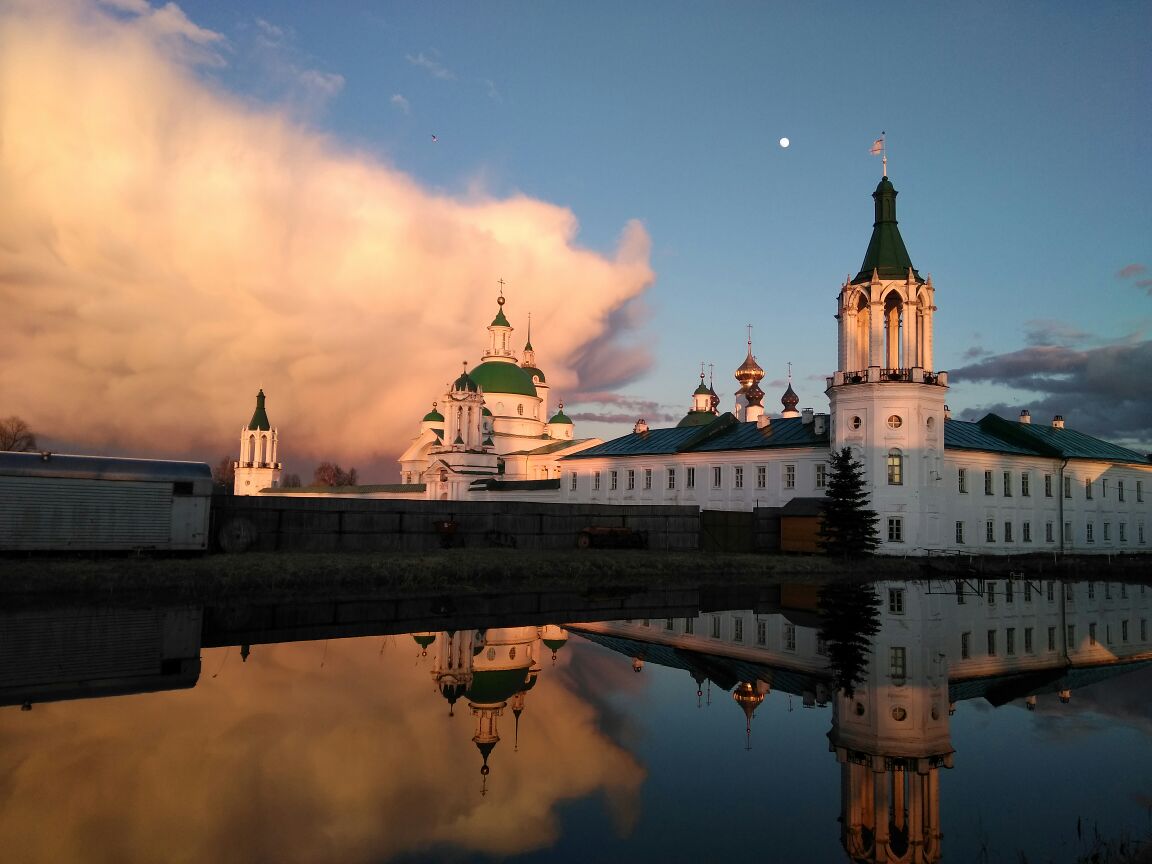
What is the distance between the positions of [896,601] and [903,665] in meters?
11.6

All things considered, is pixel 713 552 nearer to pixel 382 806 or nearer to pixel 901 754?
pixel 901 754

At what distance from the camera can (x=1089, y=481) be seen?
2079 inches

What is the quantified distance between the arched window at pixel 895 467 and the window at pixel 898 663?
87.5ft

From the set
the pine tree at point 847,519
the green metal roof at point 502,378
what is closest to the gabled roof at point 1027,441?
the pine tree at point 847,519

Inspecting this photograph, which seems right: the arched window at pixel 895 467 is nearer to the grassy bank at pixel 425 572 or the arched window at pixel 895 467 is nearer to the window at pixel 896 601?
the grassy bank at pixel 425 572

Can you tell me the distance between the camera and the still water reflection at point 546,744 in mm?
7484

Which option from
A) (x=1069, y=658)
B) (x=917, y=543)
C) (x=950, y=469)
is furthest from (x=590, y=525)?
(x=1069, y=658)

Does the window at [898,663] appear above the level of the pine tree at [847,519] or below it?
below

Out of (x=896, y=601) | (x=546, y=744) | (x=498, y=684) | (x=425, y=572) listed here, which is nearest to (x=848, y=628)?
(x=896, y=601)

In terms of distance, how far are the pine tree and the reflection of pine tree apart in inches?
320

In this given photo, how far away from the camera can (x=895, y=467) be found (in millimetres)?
42594

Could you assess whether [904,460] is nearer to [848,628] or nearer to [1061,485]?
[1061,485]

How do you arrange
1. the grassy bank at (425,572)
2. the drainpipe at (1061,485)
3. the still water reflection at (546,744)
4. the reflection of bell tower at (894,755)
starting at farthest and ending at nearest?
1. the drainpipe at (1061,485)
2. the grassy bank at (425,572)
3. the reflection of bell tower at (894,755)
4. the still water reflection at (546,744)

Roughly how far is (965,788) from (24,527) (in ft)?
85.7
